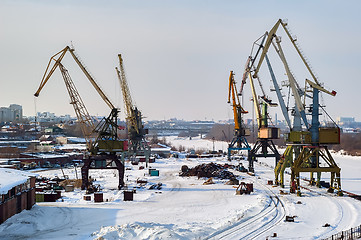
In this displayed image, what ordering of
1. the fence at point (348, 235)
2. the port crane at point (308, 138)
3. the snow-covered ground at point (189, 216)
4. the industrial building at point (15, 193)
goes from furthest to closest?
1. the port crane at point (308, 138)
2. the industrial building at point (15, 193)
3. the snow-covered ground at point (189, 216)
4. the fence at point (348, 235)

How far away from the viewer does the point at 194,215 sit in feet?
118

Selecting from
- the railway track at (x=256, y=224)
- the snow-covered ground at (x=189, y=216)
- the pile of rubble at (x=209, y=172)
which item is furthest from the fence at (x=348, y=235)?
the pile of rubble at (x=209, y=172)

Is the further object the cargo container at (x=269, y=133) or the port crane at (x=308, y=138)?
the cargo container at (x=269, y=133)

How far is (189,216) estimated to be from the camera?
1398 inches

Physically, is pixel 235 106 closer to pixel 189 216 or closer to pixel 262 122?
pixel 262 122

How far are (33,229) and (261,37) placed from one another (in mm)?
43591

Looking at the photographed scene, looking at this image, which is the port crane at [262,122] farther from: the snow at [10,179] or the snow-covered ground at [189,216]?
the snow at [10,179]

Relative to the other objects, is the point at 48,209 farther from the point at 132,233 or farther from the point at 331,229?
the point at 331,229

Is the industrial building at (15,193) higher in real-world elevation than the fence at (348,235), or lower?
higher

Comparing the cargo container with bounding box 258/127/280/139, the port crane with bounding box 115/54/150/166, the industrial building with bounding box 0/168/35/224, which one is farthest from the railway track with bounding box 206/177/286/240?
the port crane with bounding box 115/54/150/166

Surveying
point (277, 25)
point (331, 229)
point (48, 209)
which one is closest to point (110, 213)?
point (48, 209)

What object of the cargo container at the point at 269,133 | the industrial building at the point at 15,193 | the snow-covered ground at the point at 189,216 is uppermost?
the cargo container at the point at 269,133

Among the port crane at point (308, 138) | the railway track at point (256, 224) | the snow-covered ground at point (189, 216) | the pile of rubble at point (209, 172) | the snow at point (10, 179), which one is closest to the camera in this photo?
the railway track at point (256, 224)

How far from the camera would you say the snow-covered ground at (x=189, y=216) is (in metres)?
28.8
